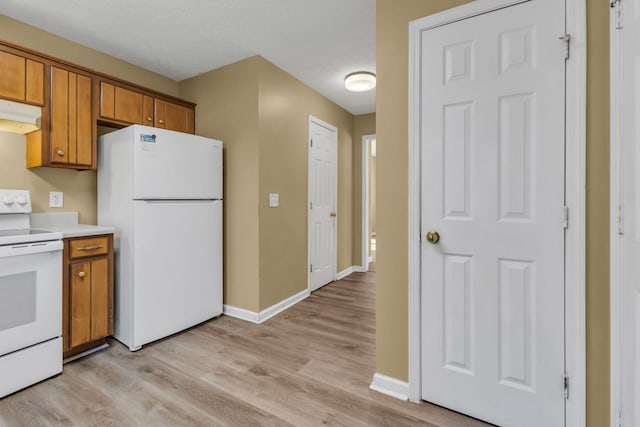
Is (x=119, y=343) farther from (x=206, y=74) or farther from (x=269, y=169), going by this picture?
(x=206, y=74)

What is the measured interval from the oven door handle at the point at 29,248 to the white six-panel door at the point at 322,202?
2.38 m

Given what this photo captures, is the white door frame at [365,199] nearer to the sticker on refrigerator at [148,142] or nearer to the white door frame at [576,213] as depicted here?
the sticker on refrigerator at [148,142]

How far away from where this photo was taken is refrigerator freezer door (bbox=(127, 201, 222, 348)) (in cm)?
228

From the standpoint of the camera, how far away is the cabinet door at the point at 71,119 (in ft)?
7.28

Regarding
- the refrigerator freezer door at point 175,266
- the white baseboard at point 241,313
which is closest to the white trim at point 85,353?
the refrigerator freezer door at point 175,266

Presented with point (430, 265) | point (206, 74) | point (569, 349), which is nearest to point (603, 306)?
point (569, 349)

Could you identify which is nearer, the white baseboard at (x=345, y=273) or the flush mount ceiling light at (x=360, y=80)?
the flush mount ceiling light at (x=360, y=80)

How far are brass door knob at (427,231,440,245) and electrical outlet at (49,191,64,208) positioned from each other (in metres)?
2.85

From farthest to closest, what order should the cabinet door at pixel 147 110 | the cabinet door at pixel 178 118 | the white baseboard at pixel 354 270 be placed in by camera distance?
the white baseboard at pixel 354 270 → the cabinet door at pixel 178 118 → the cabinet door at pixel 147 110

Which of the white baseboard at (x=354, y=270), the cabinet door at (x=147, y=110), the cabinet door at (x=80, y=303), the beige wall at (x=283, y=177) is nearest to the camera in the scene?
the cabinet door at (x=80, y=303)

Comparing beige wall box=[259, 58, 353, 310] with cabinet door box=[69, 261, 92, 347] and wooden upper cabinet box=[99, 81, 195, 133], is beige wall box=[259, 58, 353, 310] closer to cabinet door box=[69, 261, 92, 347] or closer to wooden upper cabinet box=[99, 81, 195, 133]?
wooden upper cabinet box=[99, 81, 195, 133]

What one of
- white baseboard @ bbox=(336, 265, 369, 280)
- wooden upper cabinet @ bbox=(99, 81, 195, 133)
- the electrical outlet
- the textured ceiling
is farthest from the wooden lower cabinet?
white baseboard @ bbox=(336, 265, 369, 280)

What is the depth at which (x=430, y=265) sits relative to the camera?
1.63 m

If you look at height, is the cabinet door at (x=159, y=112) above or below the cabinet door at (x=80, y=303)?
above
